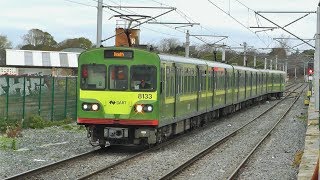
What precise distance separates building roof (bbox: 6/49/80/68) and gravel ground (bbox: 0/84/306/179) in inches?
1657

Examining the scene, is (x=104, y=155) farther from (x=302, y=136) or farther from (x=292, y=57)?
(x=292, y=57)

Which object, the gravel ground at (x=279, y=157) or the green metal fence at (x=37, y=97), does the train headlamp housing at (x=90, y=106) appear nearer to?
the gravel ground at (x=279, y=157)

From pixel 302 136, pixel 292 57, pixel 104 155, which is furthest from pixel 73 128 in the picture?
pixel 292 57

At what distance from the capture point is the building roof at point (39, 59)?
201 ft

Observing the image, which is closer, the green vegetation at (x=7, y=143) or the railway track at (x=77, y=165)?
the railway track at (x=77, y=165)

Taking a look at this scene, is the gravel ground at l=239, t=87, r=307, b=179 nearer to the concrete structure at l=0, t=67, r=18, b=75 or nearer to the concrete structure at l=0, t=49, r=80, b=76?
the concrete structure at l=0, t=67, r=18, b=75

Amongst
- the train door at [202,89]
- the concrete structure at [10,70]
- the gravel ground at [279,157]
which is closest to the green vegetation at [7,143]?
the gravel ground at [279,157]

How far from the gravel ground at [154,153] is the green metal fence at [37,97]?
6.21 ft

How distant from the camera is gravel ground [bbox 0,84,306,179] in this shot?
39.0ft

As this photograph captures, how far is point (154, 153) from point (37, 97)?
30.1 ft

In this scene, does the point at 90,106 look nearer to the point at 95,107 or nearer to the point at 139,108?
the point at 95,107

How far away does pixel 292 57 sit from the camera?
9588 centimetres

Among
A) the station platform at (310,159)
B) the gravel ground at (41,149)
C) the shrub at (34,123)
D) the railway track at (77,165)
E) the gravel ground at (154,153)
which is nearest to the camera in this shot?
the station platform at (310,159)

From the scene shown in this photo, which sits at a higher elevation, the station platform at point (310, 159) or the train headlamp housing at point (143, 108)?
the train headlamp housing at point (143, 108)
